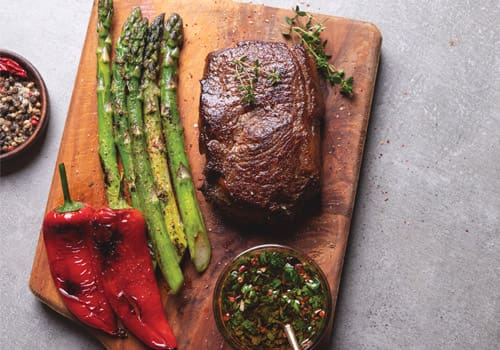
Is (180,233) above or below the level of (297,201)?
below

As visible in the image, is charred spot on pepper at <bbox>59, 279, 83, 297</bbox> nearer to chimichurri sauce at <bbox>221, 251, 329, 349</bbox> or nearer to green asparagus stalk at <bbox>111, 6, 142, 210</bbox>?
green asparagus stalk at <bbox>111, 6, 142, 210</bbox>

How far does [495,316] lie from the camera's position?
492cm

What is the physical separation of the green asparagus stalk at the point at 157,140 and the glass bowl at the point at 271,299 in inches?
21.4

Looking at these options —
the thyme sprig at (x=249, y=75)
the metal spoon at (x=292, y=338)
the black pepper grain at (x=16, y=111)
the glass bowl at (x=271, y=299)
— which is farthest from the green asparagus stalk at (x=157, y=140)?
the metal spoon at (x=292, y=338)

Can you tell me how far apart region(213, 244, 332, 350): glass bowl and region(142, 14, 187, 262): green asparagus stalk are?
543 millimetres

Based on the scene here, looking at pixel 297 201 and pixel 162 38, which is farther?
pixel 162 38

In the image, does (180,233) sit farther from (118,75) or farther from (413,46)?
(413,46)

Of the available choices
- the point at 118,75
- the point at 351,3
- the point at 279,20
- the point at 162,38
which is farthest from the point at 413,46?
the point at 118,75

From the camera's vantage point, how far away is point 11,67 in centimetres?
510

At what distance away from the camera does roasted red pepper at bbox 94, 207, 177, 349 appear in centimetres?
473

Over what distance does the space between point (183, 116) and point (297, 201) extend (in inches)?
45.0

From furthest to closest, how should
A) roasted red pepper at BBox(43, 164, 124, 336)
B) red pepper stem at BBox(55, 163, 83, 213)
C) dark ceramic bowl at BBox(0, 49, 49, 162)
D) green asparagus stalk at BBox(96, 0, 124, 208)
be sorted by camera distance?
1. dark ceramic bowl at BBox(0, 49, 49, 162)
2. green asparagus stalk at BBox(96, 0, 124, 208)
3. roasted red pepper at BBox(43, 164, 124, 336)
4. red pepper stem at BBox(55, 163, 83, 213)

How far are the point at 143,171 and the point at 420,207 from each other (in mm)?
2133

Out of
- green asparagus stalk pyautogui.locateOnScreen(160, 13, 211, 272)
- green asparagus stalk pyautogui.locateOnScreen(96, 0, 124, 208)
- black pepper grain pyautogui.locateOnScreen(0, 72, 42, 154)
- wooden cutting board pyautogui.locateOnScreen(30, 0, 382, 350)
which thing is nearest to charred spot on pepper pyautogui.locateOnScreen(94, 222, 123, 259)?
green asparagus stalk pyautogui.locateOnScreen(96, 0, 124, 208)
